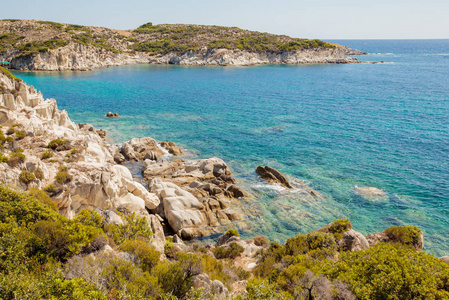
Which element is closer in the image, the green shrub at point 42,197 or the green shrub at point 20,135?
the green shrub at point 42,197

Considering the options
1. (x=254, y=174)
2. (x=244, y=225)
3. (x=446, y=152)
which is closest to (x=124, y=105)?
(x=254, y=174)

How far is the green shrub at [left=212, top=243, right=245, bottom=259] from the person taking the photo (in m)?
21.5

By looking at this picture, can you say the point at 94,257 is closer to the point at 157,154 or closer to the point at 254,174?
the point at 254,174

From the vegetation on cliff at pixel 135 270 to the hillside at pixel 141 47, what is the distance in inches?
5106

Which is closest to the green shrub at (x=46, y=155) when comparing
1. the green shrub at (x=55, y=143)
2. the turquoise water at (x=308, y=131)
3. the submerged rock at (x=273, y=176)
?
the green shrub at (x=55, y=143)

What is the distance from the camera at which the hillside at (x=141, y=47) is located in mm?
123812

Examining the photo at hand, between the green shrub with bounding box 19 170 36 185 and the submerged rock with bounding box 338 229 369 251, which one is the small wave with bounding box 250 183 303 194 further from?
the green shrub with bounding box 19 170 36 185

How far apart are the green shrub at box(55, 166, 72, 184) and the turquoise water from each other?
1633 centimetres

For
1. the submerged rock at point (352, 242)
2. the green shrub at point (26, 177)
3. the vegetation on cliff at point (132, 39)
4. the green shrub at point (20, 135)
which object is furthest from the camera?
the vegetation on cliff at point (132, 39)

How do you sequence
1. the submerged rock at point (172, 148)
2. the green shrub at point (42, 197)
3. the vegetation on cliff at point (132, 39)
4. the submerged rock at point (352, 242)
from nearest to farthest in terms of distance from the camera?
the green shrub at point (42, 197), the submerged rock at point (352, 242), the submerged rock at point (172, 148), the vegetation on cliff at point (132, 39)

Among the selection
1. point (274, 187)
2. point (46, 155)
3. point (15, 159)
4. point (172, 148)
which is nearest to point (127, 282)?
point (15, 159)

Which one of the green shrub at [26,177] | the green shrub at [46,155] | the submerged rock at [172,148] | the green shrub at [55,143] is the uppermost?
the green shrub at [55,143]

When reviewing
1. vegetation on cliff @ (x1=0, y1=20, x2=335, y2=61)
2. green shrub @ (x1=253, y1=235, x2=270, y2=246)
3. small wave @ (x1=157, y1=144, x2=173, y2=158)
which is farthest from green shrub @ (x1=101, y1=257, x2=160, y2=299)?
vegetation on cliff @ (x1=0, y1=20, x2=335, y2=61)

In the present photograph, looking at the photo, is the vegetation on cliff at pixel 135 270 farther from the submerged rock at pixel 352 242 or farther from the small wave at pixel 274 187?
the small wave at pixel 274 187
